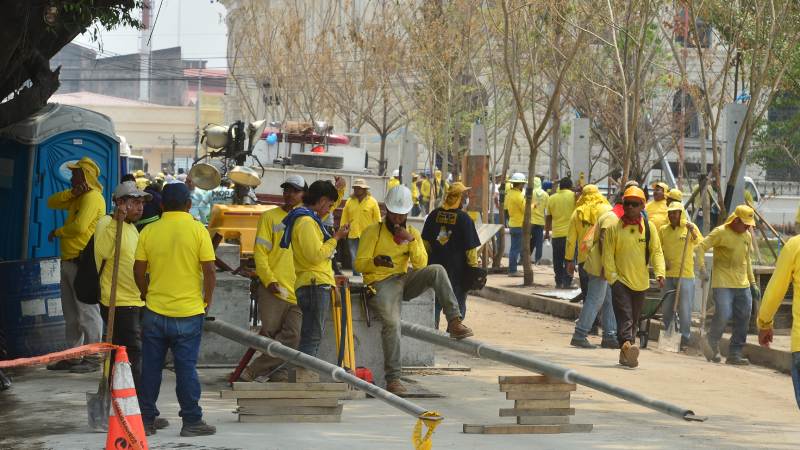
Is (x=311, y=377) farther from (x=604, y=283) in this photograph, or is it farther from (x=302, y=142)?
(x=302, y=142)

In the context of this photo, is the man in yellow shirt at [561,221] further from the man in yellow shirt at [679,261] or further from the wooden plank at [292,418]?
the wooden plank at [292,418]

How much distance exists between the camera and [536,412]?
991cm

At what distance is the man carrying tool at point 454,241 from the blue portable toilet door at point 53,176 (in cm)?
321

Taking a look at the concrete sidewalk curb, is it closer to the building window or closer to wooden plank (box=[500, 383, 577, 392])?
wooden plank (box=[500, 383, 577, 392])

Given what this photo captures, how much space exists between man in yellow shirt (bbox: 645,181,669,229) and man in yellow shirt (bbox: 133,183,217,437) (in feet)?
30.3

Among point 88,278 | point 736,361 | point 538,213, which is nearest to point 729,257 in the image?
point 736,361

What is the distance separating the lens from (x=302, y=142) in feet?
94.3

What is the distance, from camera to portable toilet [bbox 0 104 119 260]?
535 inches

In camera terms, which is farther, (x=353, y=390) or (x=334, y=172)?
(x=334, y=172)

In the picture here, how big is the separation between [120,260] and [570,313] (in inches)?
432

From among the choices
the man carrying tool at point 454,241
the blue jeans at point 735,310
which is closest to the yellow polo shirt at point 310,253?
the man carrying tool at point 454,241

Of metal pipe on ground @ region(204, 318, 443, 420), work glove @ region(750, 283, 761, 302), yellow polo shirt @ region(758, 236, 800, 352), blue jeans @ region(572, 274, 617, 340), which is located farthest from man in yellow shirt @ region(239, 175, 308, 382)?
work glove @ region(750, 283, 761, 302)

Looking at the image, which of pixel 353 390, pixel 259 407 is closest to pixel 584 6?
pixel 353 390

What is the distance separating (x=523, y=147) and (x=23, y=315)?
4454 centimetres
